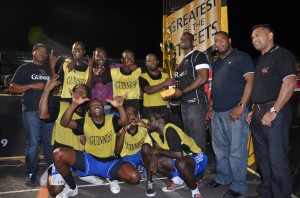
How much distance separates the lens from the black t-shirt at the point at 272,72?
10.7 ft

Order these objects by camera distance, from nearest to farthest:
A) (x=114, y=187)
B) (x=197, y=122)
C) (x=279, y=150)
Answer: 1. (x=279, y=150)
2. (x=114, y=187)
3. (x=197, y=122)

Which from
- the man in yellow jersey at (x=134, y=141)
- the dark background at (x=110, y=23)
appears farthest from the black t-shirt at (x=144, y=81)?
the dark background at (x=110, y=23)

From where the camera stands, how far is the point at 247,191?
4250 mm

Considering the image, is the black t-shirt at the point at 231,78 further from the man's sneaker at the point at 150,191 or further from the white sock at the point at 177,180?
the man's sneaker at the point at 150,191

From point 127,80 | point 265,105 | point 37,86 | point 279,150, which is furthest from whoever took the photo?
point 127,80

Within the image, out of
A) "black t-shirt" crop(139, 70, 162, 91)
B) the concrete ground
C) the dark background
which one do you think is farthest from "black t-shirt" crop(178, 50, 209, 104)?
the dark background

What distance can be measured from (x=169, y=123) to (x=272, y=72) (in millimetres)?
1493

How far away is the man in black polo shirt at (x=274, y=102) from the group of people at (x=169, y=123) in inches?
0.4

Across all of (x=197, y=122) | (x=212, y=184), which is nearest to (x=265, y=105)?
(x=197, y=122)

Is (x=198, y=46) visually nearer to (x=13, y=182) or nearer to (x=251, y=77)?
(x=251, y=77)

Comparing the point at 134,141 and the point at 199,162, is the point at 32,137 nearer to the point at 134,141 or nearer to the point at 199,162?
the point at 134,141

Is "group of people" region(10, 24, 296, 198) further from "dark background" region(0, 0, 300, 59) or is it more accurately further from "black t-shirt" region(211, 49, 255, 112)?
"dark background" region(0, 0, 300, 59)

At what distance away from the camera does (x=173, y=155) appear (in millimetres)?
3877

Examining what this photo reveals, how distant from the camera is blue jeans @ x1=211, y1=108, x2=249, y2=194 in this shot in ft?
13.0
